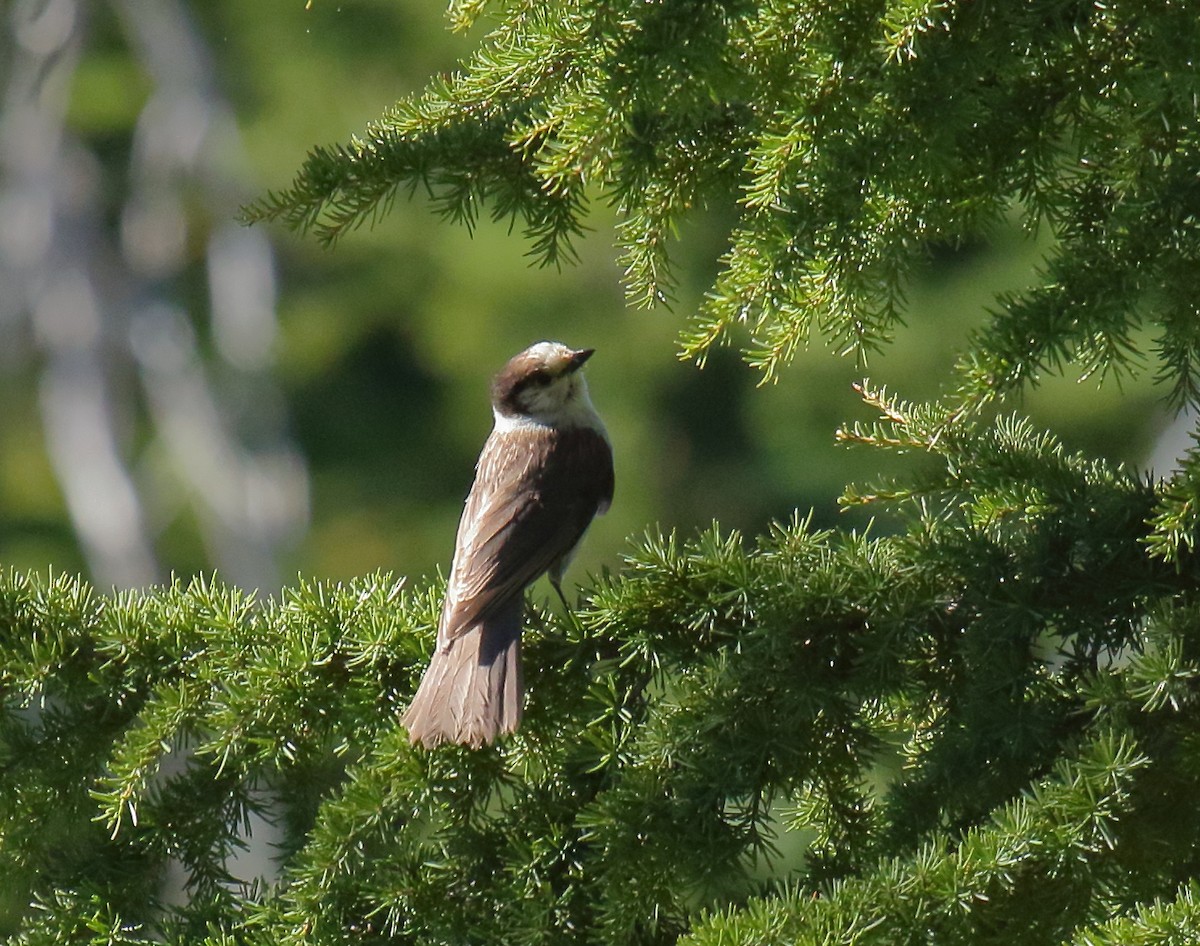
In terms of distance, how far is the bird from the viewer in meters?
2.83

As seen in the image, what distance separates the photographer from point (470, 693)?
2697mm

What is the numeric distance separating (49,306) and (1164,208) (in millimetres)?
16093

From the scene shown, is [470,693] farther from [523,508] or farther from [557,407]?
[557,407]

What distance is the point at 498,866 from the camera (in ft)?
8.88

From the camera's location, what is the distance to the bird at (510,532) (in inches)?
111

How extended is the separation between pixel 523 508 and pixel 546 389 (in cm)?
82

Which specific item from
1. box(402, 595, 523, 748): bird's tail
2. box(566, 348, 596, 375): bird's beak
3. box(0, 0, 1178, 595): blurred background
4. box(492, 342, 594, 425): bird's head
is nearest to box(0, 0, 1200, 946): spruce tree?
box(402, 595, 523, 748): bird's tail

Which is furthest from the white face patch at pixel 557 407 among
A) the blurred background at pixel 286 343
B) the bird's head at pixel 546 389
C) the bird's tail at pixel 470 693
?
the blurred background at pixel 286 343

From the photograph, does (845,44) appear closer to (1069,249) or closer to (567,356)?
(1069,249)

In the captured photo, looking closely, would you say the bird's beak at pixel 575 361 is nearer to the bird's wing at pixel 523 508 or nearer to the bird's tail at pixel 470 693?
the bird's wing at pixel 523 508

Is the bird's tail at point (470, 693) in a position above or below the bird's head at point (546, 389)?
below

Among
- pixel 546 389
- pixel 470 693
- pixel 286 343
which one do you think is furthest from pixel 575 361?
pixel 286 343

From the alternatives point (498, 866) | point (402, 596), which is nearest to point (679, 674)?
point (498, 866)

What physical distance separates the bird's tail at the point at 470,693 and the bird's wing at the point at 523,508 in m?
0.21
